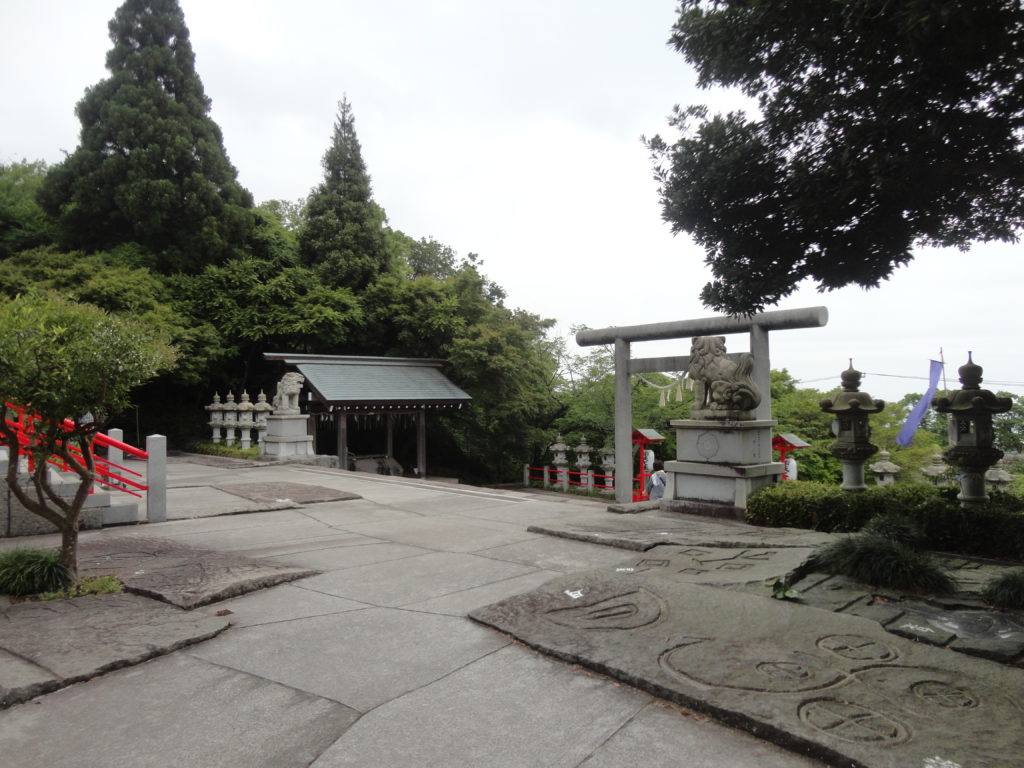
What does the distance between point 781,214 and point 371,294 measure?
21.5 m

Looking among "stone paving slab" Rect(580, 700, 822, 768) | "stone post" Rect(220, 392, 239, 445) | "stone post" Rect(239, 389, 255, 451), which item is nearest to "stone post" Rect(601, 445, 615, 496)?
"stone post" Rect(239, 389, 255, 451)

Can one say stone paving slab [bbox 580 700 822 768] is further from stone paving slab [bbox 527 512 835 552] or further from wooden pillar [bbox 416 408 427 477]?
wooden pillar [bbox 416 408 427 477]

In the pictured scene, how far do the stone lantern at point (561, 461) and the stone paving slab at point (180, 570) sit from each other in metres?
14.8

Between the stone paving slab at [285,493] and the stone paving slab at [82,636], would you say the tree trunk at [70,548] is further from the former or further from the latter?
the stone paving slab at [285,493]

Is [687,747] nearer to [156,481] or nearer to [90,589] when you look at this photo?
[90,589]

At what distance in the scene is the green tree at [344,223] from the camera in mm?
25438

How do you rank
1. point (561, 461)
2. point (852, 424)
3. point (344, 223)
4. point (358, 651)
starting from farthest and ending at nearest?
point (344, 223), point (561, 461), point (852, 424), point (358, 651)

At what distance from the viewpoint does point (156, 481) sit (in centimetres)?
805

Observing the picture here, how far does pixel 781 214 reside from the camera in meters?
4.50

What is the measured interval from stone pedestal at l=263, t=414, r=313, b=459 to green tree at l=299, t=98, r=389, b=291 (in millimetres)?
9203

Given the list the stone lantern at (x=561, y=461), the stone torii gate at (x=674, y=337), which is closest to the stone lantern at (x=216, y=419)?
the stone lantern at (x=561, y=461)

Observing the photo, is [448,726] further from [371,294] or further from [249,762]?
[371,294]

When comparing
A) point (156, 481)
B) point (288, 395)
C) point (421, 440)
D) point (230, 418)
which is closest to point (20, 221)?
point (230, 418)

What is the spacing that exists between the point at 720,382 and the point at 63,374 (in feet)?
23.7
